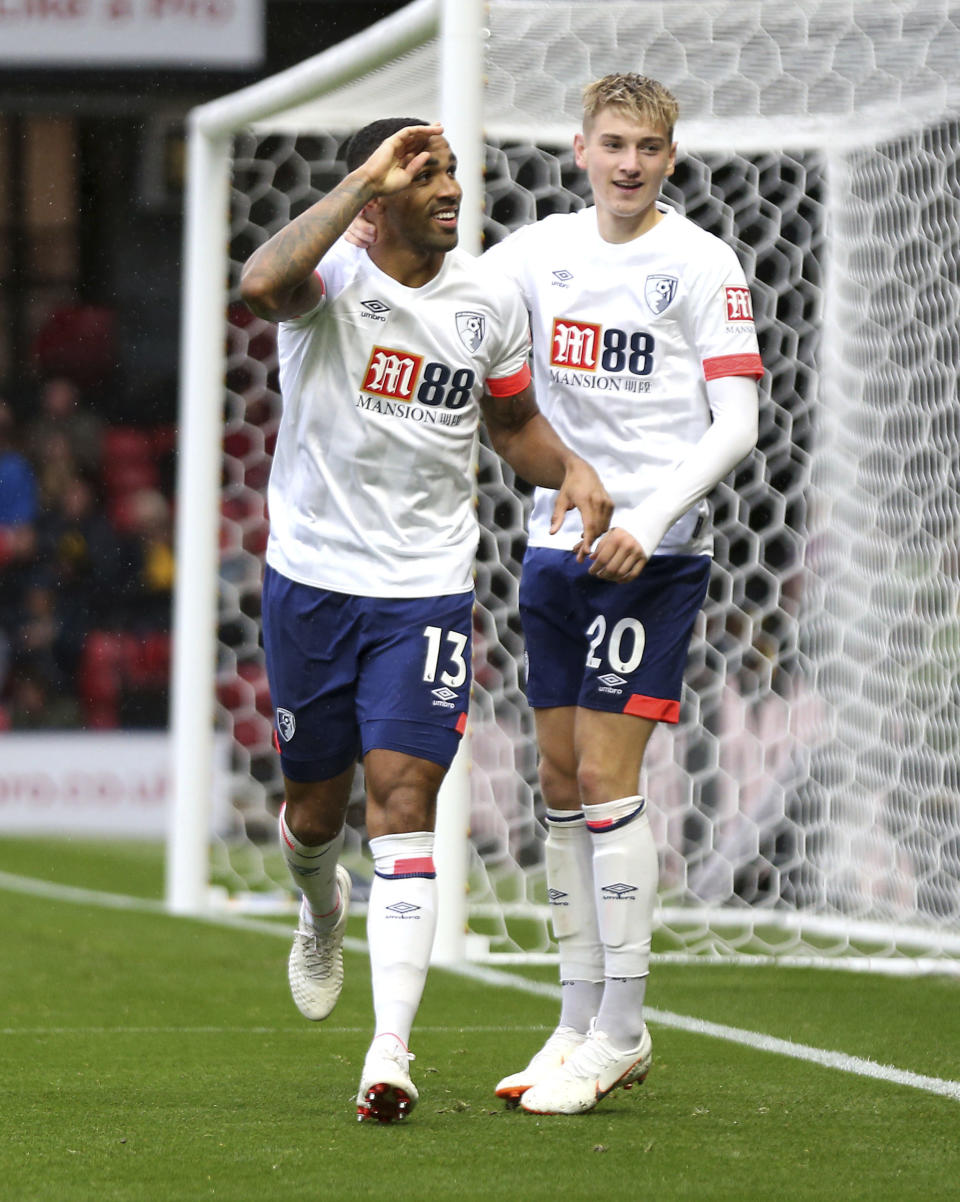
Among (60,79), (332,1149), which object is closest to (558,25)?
(332,1149)

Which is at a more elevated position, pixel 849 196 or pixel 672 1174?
pixel 849 196

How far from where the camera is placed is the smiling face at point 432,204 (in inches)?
145

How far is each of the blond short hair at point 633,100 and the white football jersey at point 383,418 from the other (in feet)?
1.40

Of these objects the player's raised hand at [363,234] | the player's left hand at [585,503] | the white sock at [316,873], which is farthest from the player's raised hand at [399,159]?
the white sock at [316,873]

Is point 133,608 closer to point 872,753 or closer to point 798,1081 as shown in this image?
point 872,753

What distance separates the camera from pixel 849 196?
727 centimetres

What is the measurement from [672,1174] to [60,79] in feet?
39.8

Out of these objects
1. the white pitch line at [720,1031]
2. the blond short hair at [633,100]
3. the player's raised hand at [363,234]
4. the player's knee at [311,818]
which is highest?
the blond short hair at [633,100]

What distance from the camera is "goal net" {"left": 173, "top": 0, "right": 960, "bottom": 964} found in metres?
6.57

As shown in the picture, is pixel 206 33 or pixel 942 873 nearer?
pixel 942 873

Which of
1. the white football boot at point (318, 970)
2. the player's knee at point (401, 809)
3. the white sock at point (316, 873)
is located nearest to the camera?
the player's knee at point (401, 809)

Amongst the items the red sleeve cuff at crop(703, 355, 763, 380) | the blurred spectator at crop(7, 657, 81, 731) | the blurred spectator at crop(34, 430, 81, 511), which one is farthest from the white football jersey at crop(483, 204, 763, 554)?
the blurred spectator at crop(34, 430, 81, 511)

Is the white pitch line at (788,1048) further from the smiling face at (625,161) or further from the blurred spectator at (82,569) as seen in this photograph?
the blurred spectator at (82,569)

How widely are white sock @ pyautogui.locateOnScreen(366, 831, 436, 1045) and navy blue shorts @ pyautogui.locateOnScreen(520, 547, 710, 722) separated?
47cm
